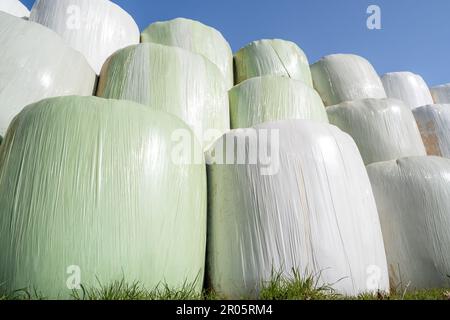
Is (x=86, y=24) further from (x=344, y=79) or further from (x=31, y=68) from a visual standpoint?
(x=344, y=79)

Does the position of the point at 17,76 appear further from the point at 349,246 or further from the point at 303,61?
the point at 303,61

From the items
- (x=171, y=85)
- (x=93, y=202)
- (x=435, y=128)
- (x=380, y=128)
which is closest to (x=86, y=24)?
(x=171, y=85)

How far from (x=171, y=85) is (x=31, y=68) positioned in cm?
72

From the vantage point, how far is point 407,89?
13.0 ft

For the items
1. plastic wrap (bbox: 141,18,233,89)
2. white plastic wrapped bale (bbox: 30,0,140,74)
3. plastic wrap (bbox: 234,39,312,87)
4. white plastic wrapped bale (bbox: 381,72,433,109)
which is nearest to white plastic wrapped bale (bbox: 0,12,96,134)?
white plastic wrapped bale (bbox: 30,0,140,74)

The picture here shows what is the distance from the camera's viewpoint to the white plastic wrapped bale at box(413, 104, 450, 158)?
2.82 m

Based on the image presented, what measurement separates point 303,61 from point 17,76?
228cm

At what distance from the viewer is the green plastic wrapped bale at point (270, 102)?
2.08 metres

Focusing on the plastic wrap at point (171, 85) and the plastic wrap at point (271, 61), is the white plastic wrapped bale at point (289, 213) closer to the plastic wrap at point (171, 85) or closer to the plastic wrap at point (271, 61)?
the plastic wrap at point (171, 85)

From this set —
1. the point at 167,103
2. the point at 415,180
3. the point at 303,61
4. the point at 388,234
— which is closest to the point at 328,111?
the point at 303,61

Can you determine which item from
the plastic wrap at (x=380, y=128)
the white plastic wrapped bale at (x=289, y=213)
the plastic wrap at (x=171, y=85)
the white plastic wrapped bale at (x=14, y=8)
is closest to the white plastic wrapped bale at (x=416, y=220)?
the white plastic wrapped bale at (x=289, y=213)

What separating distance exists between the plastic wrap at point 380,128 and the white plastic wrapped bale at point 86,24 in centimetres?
176

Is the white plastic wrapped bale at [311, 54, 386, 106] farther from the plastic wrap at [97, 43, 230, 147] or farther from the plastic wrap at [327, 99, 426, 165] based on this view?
the plastic wrap at [97, 43, 230, 147]

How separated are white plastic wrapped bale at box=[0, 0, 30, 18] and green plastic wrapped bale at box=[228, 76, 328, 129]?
78.1 inches
